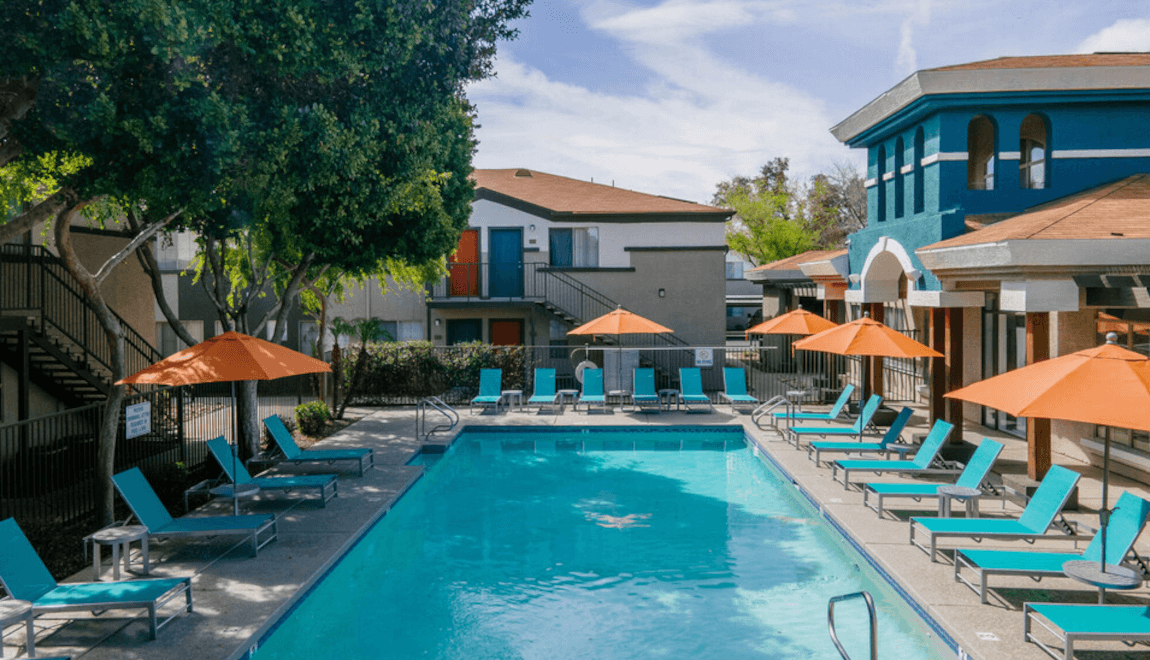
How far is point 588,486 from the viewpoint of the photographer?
1383 centimetres

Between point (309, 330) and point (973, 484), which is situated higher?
point (309, 330)

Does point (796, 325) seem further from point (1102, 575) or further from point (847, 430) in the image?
point (1102, 575)

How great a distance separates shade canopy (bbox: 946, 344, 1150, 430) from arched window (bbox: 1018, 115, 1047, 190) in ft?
37.1

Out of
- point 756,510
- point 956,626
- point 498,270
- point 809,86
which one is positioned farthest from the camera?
point 809,86

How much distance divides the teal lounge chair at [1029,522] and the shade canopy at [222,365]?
756 centimetres

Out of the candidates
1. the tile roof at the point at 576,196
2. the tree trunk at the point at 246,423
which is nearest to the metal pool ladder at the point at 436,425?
the tree trunk at the point at 246,423

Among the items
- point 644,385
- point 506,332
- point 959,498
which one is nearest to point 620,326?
point 644,385

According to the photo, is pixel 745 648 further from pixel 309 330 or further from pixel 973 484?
pixel 309 330

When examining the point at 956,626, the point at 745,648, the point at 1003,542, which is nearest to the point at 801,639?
the point at 745,648

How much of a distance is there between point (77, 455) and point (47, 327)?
2937mm

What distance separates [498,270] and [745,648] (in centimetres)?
2021

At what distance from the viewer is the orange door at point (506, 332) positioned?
26.9 metres

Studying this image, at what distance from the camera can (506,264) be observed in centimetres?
2606

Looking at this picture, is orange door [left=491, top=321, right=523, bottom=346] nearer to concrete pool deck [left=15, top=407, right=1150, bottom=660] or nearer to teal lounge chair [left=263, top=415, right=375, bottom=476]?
concrete pool deck [left=15, top=407, right=1150, bottom=660]
